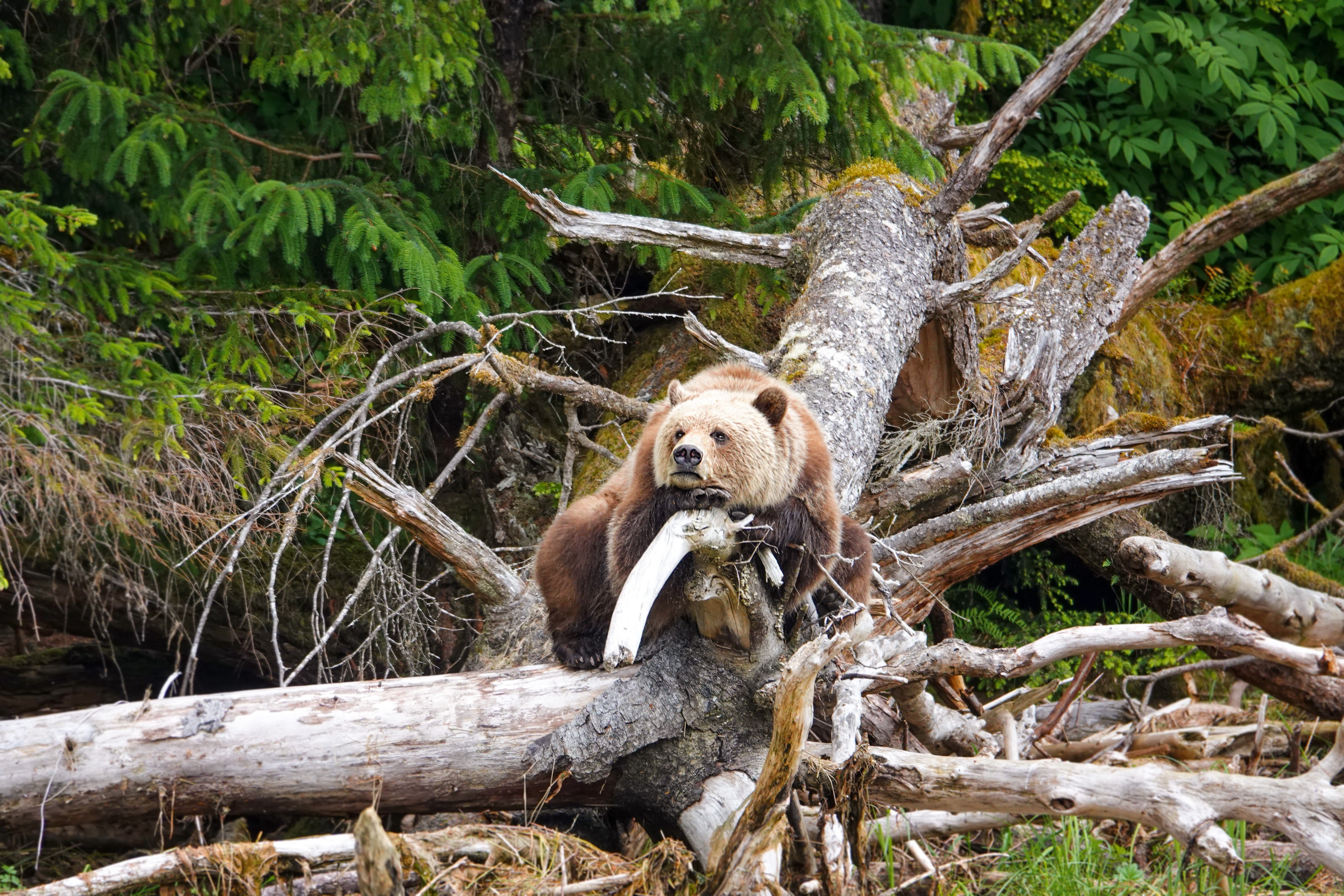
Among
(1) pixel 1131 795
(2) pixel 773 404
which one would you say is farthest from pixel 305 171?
(1) pixel 1131 795

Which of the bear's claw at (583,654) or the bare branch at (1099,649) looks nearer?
the bare branch at (1099,649)

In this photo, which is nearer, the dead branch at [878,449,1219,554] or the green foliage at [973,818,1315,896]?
the green foliage at [973,818,1315,896]

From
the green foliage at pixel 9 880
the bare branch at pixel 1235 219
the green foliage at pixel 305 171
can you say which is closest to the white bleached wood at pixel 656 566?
the green foliage at pixel 305 171

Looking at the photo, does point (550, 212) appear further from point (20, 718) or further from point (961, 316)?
point (20, 718)

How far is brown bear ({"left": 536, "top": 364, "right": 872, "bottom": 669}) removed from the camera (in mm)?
3369

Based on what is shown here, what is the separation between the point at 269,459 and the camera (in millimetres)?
4629

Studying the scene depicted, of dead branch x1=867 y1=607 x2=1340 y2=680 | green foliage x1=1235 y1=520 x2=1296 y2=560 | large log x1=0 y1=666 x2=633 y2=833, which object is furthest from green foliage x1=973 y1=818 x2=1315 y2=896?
green foliage x1=1235 y1=520 x2=1296 y2=560

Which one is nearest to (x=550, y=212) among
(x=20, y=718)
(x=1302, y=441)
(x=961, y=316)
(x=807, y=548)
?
(x=807, y=548)

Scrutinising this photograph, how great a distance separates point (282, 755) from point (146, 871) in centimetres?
51

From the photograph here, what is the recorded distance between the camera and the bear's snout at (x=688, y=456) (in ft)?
10.6

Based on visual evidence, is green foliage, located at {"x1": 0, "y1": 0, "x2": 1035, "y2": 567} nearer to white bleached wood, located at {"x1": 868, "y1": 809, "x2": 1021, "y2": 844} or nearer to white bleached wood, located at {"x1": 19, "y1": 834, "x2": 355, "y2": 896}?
white bleached wood, located at {"x1": 19, "y1": 834, "x2": 355, "y2": 896}

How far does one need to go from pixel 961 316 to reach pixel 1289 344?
4042mm

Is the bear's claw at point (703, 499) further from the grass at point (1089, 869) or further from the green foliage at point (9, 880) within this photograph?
the green foliage at point (9, 880)

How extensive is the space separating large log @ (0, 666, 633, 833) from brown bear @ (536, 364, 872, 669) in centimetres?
42
